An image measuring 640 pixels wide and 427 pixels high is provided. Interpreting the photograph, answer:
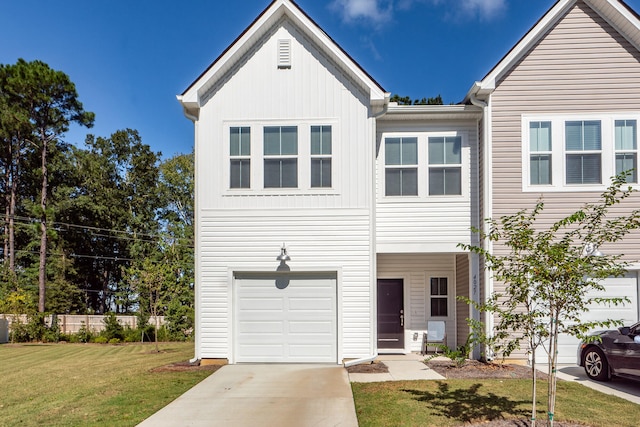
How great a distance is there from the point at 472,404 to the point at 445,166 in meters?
6.36

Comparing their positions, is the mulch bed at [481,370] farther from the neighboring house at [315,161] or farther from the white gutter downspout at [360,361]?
the neighboring house at [315,161]

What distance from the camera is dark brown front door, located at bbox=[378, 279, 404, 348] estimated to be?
13922 mm

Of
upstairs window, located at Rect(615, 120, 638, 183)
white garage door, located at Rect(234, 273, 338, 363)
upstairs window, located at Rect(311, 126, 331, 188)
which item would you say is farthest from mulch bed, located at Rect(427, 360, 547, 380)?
upstairs window, located at Rect(615, 120, 638, 183)

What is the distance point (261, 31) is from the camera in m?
11.6

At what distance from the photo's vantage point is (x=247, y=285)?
37.8 ft

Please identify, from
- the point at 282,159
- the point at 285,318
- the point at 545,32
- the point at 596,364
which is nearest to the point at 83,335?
the point at 285,318

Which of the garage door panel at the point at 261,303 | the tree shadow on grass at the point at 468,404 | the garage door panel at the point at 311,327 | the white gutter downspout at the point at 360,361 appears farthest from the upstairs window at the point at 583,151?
the garage door panel at the point at 261,303

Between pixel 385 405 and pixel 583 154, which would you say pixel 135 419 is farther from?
pixel 583 154

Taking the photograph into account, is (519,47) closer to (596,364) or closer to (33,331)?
(596,364)

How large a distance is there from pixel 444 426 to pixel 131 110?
34252mm

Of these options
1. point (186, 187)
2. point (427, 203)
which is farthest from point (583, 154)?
point (186, 187)

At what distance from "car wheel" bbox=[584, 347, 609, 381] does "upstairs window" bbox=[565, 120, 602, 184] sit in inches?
155

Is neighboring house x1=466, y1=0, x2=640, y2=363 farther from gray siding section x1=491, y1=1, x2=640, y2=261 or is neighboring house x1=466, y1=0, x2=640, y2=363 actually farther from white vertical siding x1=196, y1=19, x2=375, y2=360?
white vertical siding x1=196, y1=19, x2=375, y2=360

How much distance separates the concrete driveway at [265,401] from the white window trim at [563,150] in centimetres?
633
